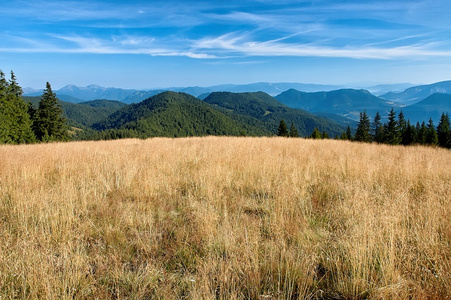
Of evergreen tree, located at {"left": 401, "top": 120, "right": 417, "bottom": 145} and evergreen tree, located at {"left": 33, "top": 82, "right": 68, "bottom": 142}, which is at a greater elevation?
evergreen tree, located at {"left": 33, "top": 82, "right": 68, "bottom": 142}

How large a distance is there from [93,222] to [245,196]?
2.70m

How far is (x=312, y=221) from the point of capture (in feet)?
10.8

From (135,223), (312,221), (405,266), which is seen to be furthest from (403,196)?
(135,223)

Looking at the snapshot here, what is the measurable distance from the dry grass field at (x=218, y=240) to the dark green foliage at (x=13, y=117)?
37.8m

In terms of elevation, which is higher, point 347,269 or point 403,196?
point 403,196

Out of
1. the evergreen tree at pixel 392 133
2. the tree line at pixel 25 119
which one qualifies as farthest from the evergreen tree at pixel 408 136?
the tree line at pixel 25 119

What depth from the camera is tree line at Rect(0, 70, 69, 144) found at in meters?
32.2

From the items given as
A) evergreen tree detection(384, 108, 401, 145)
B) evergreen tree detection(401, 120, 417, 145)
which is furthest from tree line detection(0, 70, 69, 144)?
evergreen tree detection(401, 120, 417, 145)

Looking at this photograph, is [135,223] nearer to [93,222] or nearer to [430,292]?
[93,222]

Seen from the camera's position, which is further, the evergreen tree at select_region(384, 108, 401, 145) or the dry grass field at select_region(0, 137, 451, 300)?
the evergreen tree at select_region(384, 108, 401, 145)

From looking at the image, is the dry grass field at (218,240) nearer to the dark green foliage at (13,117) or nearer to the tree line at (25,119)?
the tree line at (25,119)

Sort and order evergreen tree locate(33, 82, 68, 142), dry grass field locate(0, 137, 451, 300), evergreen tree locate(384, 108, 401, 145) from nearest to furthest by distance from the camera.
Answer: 1. dry grass field locate(0, 137, 451, 300)
2. evergreen tree locate(33, 82, 68, 142)
3. evergreen tree locate(384, 108, 401, 145)

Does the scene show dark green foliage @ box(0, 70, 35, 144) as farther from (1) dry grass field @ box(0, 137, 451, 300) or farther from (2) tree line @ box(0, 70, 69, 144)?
(1) dry grass field @ box(0, 137, 451, 300)

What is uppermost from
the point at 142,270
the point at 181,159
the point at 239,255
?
the point at 181,159
